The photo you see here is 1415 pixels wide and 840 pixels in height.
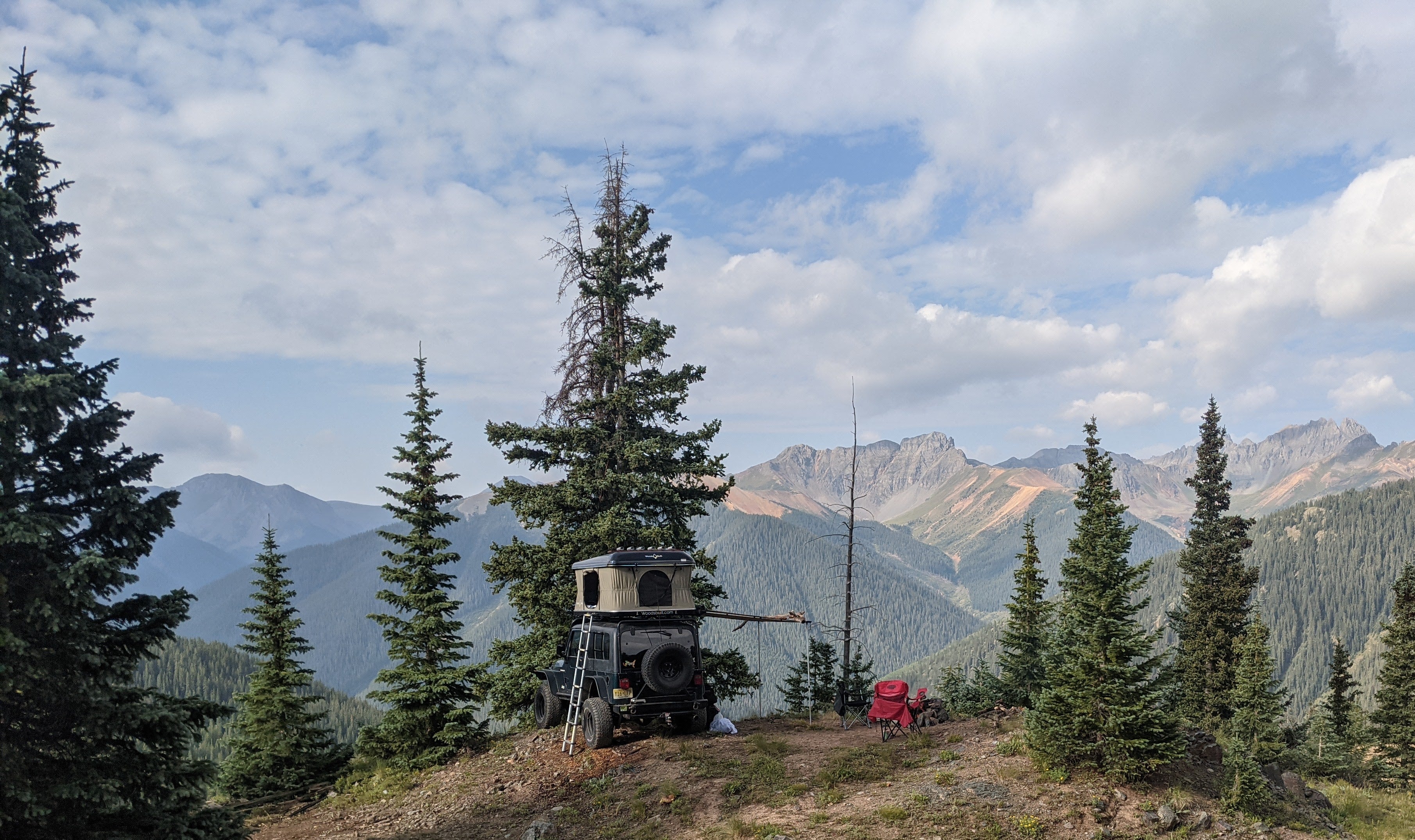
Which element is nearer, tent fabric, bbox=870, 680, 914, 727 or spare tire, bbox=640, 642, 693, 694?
spare tire, bbox=640, 642, 693, 694

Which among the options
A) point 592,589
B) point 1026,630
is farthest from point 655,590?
point 1026,630

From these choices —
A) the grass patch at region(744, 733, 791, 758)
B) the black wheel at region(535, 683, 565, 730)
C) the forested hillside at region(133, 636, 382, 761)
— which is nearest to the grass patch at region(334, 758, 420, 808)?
the black wheel at region(535, 683, 565, 730)

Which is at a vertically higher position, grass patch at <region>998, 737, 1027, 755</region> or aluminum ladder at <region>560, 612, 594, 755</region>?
aluminum ladder at <region>560, 612, 594, 755</region>

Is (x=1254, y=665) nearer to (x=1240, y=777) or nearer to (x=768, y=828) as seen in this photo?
(x=1240, y=777)

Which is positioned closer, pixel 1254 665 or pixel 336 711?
pixel 1254 665

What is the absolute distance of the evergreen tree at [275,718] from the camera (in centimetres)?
2348

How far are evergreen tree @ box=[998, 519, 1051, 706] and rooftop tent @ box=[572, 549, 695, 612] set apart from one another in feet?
44.4

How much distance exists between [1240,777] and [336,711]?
16434 centimetres

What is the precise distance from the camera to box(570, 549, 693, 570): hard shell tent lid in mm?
19047

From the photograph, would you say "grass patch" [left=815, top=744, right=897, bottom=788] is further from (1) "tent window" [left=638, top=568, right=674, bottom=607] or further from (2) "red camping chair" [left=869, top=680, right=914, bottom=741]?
(1) "tent window" [left=638, top=568, right=674, bottom=607]

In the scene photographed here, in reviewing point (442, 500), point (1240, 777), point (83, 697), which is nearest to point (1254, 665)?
point (1240, 777)

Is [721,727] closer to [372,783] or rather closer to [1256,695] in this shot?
[372,783]

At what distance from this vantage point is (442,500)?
22.5 meters

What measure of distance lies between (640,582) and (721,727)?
467cm
